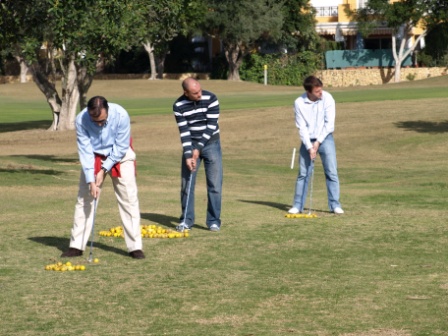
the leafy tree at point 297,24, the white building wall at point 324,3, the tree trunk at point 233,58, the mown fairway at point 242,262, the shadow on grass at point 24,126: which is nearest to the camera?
the mown fairway at point 242,262

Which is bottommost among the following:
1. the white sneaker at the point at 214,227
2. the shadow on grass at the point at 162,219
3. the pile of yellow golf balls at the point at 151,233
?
the shadow on grass at the point at 162,219

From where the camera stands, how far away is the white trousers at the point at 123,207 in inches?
487

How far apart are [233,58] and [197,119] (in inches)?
2655

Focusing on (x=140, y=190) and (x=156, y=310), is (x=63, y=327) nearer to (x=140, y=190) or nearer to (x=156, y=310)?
(x=156, y=310)

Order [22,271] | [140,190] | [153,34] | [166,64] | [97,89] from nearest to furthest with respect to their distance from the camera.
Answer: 1. [22,271]
2. [140,190]
3. [153,34]
4. [97,89]
5. [166,64]

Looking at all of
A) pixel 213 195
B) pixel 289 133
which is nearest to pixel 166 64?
pixel 289 133

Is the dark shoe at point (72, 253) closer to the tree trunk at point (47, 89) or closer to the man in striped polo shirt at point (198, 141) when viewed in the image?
the man in striped polo shirt at point (198, 141)

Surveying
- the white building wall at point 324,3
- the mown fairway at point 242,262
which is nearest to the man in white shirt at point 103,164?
the mown fairway at point 242,262

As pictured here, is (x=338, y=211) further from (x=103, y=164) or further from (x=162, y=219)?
(x=103, y=164)

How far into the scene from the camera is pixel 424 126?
38531 mm

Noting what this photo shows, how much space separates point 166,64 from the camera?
8850 centimetres

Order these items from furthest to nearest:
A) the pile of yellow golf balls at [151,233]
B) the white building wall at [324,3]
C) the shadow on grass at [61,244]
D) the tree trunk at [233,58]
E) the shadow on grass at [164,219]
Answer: the white building wall at [324,3], the tree trunk at [233,58], the shadow on grass at [164,219], the pile of yellow golf balls at [151,233], the shadow on grass at [61,244]

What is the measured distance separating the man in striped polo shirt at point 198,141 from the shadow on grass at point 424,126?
22.9m

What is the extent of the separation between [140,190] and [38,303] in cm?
1109
